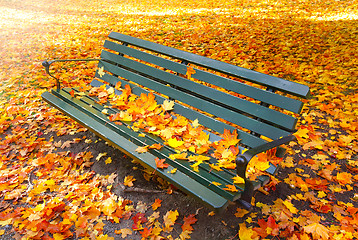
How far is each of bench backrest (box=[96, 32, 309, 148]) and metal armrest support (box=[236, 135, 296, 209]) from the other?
0.27 meters

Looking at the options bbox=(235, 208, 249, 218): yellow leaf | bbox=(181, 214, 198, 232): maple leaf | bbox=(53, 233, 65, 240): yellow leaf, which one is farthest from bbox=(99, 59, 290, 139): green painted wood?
bbox=(53, 233, 65, 240): yellow leaf

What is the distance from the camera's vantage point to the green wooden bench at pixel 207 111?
1.94 metres

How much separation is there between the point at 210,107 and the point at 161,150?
670mm

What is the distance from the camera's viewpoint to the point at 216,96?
259 centimetres

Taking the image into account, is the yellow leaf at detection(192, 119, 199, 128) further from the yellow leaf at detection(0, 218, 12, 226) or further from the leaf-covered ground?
the yellow leaf at detection(0, 218, 12, 226)

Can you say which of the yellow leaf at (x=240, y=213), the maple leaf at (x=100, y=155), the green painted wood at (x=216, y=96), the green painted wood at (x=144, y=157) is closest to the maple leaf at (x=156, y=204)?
the green painted wood at (x=144, y=157)

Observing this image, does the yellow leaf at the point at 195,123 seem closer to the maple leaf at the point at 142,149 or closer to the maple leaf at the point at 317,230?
the maple leaf at the point at 142,149

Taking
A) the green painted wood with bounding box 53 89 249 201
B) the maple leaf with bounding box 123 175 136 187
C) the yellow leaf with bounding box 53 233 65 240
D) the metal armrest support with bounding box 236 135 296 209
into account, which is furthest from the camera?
the maple leaf with bounding box 123 175 136 187

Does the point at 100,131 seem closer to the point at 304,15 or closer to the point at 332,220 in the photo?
the point at 332,220

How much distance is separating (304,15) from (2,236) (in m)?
7.98

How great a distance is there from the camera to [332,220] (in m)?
2.20

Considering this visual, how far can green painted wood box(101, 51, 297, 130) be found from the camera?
2152 millimetres

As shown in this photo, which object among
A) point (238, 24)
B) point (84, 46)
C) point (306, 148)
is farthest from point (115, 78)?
point (238, 24)

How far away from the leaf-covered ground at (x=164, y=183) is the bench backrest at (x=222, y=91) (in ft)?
2.20
